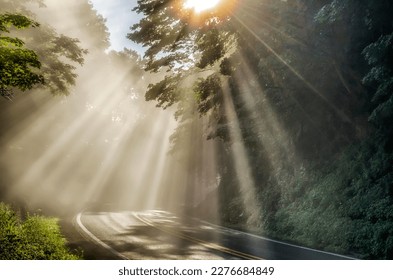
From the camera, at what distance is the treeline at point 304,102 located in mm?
12156

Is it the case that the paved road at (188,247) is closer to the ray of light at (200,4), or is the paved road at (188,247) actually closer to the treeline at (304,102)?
the treeline at (304,102)

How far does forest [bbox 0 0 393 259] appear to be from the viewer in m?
11.9

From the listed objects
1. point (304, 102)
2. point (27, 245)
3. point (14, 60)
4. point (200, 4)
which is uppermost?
point (200, 4)

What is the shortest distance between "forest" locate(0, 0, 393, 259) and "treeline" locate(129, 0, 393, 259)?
55mm

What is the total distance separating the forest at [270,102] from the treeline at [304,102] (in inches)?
2.2

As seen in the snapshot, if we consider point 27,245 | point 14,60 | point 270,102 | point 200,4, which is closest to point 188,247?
point 27,245

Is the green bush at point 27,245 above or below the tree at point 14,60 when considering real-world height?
below

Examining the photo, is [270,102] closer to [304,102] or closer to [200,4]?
[304,102]

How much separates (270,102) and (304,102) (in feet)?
5.55

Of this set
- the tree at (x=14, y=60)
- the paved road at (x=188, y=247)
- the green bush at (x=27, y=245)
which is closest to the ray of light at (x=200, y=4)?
the paved road at (x=188, y=247)

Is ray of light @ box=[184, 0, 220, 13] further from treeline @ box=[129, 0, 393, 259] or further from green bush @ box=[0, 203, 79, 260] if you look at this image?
green bush @ box=[0, 203, 79, 260]

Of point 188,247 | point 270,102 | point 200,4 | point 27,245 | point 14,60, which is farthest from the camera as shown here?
point 270,102

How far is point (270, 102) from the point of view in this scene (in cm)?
1764

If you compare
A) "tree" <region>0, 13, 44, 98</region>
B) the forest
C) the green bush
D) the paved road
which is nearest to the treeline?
the forest
